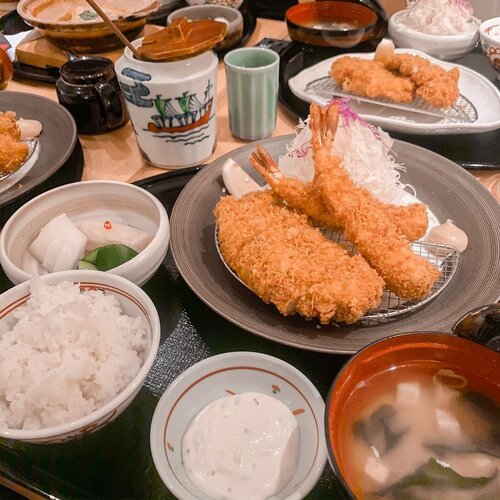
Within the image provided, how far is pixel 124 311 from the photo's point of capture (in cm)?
119

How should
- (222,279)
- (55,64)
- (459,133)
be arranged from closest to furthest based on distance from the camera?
(222,279)
(459,133)
(55,64)

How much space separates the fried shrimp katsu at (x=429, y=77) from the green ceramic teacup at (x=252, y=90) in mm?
634

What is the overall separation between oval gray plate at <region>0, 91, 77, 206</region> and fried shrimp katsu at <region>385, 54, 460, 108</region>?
1447 millimetres

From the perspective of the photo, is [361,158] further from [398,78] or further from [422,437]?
[422,437]

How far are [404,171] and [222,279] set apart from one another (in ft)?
2.75

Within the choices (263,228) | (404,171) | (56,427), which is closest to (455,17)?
(404,171)

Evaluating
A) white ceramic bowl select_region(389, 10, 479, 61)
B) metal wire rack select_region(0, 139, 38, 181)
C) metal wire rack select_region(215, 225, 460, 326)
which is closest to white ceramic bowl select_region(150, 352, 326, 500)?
metal wire rack select_region(215, 225, 460, 326)

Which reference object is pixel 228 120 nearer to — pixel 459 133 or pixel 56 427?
pixel 459 133

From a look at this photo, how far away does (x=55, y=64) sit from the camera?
2.39 m

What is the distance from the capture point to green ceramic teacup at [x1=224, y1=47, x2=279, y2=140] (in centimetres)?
185

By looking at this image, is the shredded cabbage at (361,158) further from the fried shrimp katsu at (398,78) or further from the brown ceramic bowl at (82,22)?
the brown ceramic bowl at (82,22)

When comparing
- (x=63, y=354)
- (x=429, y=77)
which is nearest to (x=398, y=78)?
(x=429, y=77)

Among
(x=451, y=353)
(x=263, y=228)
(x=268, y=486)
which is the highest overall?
(x=451, y=353)

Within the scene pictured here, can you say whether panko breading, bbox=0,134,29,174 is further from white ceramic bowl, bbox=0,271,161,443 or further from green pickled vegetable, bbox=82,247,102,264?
white ceramic bowl, bbox=0,271,161,443
